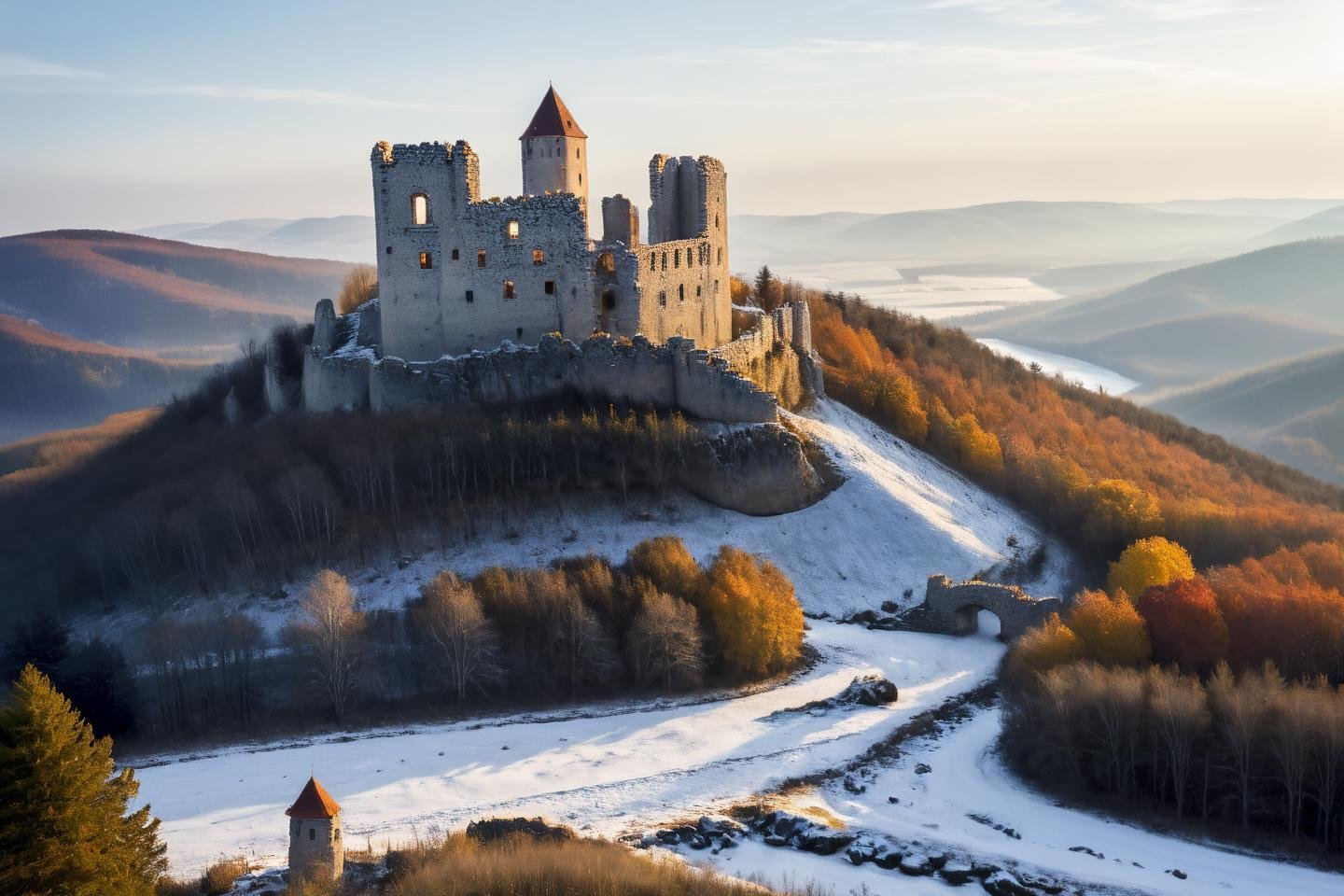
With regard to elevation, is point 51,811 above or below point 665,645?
above

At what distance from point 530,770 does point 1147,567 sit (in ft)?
92.0

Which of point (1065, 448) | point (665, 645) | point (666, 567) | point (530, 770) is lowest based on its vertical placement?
point (530, 770)

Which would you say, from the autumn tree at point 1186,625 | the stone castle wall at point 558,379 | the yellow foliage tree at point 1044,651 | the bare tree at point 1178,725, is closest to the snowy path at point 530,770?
the yellow foliage tree at point 1044,651

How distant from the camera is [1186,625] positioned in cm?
4806

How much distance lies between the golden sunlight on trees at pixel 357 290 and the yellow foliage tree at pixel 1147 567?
36.8m

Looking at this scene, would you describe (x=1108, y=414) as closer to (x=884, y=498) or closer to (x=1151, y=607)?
(x=884, y=498)

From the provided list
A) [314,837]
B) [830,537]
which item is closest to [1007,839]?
[314,837]

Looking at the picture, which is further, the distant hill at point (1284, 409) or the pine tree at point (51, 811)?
the distant hill at point (1284, 409)

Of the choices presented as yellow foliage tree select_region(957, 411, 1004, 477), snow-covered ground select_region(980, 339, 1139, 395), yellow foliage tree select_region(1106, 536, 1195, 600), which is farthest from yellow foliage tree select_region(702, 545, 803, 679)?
snow-covered ground select_region(980, 339, 1139, 395)

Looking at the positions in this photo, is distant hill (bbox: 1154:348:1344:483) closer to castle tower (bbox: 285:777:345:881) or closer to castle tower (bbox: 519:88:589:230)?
castle tower (bbox: 519:88:589:230)

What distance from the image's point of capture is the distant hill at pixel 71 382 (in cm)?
16262

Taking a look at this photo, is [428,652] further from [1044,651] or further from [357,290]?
[357,290]

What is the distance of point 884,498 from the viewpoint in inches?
2434

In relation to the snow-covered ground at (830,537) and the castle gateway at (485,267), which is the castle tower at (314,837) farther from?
the castle gateway at (485,267)
